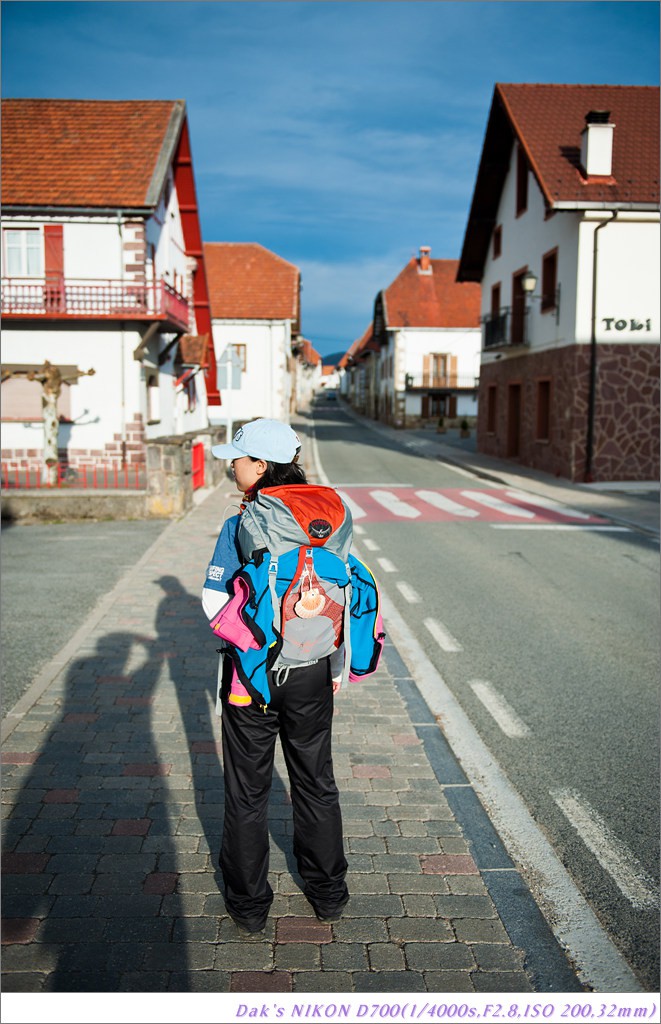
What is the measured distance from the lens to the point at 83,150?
917 inches

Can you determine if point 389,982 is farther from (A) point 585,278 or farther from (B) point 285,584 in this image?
(A) point 585,278

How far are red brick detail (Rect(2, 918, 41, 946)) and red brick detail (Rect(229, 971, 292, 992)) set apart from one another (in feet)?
2.52

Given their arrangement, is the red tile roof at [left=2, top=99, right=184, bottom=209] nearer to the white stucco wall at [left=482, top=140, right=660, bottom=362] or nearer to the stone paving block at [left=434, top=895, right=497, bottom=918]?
the white stucco wall at [left=482, top=140, right=660, bottom=362]

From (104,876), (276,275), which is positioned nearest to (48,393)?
(104,876)

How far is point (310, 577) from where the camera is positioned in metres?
2.96

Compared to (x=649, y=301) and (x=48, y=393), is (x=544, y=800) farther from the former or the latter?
(x=649, y=301)

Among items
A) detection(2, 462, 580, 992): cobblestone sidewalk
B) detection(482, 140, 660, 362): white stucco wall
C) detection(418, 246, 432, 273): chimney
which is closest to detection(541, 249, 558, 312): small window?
detection(482, 140, 660, 362): white stucco wall

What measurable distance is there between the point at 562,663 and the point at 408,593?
8.74 feet

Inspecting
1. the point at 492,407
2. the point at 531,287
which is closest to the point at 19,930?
the point at 531,287

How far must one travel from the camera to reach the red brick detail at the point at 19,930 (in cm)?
299

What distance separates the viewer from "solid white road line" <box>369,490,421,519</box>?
1516 centimetres

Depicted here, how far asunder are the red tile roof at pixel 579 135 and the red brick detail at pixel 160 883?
19181 millimetres

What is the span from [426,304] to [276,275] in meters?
11.1

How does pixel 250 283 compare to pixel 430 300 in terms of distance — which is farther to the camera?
pixel 430 300
